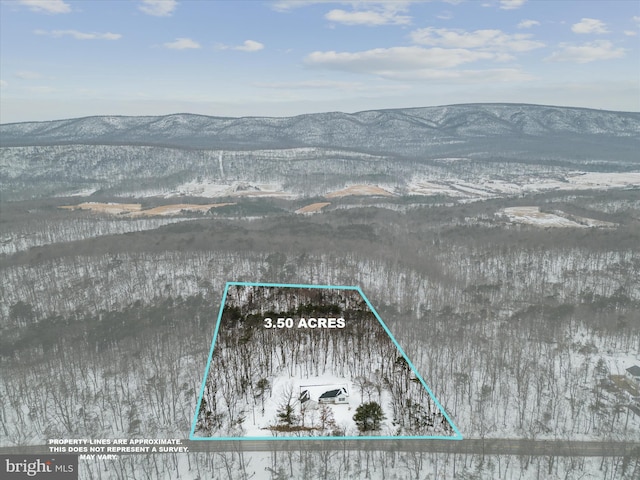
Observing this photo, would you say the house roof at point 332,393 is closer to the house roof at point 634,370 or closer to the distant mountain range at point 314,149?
the house roof at point 634,370

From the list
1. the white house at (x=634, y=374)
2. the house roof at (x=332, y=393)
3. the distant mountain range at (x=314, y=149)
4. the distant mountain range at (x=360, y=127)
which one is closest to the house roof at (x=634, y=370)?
the white house at (x=634, y=374)

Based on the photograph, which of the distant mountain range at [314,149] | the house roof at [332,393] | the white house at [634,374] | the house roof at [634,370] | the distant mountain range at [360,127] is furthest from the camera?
the distant mountain range at [360,127]

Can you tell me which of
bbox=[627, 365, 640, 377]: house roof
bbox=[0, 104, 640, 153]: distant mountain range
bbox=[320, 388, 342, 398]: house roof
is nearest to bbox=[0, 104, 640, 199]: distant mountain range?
bbox=[0, 104, 640, 153]: distant mountain range

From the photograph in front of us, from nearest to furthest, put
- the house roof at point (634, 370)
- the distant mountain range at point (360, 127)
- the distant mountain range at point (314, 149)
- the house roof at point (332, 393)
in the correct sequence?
1. the house roof at point (332, 393)
2. the house roof at point (634, 370)
3. the distant mountain range at point (314, 149)
4. the distant mountain range at point (360, 127)

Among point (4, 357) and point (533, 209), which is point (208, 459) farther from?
point (533, 209)

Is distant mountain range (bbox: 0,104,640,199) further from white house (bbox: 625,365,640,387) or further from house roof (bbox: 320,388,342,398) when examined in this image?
house roof (bbox: 320,388,342,398)

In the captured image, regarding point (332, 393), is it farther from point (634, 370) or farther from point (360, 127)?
point (360, 127)

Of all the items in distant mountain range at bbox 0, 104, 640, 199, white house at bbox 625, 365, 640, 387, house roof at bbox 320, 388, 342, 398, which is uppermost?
distant mountain range at bbox 0, 104, 640, 199

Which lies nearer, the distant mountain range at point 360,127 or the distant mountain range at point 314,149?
the distant mountain range at point 314,149
